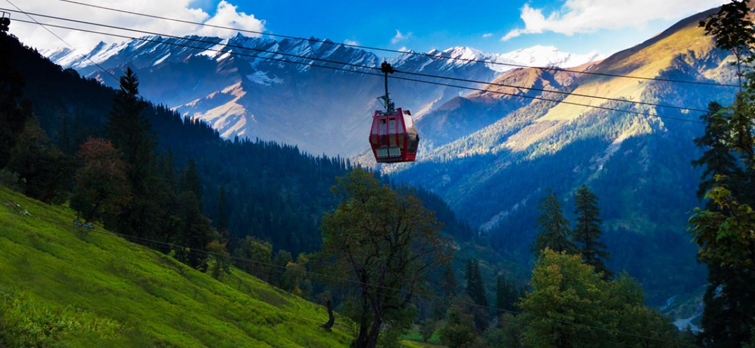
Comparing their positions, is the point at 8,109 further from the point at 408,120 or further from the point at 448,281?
the point at 408,120

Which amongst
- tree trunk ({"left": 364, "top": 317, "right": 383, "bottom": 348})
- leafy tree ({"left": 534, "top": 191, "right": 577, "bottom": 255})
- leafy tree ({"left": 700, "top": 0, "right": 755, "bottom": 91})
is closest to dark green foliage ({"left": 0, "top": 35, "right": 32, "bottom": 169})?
tree trunk ({"left": 364, "top": 317, "right": 383, "bottom": 348})

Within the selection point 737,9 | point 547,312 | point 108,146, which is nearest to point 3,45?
point 108,146

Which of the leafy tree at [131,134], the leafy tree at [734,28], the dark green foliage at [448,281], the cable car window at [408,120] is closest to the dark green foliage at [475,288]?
the leafy tree at [131,134]

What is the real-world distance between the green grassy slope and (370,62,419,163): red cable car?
18.0 meters

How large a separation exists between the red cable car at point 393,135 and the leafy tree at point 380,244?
18.9 meters

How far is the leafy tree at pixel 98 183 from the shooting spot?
63719 millimetres

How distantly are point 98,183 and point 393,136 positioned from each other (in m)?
48.3

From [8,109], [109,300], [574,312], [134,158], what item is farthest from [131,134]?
[574,312]

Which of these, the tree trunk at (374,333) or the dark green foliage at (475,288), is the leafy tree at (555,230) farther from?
the dark green foliage at (475,288)

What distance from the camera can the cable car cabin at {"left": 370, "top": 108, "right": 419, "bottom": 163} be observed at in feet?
99.8

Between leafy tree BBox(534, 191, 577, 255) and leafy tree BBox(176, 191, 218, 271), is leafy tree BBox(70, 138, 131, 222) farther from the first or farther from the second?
leafy tree BBox(534, 191, 577, 255)

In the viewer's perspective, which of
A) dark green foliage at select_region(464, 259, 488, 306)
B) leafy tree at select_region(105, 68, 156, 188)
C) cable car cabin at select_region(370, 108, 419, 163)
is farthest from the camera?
dark green foliage at select_region(464, 259, 488, 306)

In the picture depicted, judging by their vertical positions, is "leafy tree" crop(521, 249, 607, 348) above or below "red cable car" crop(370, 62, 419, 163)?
below

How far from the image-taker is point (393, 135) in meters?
30.5
